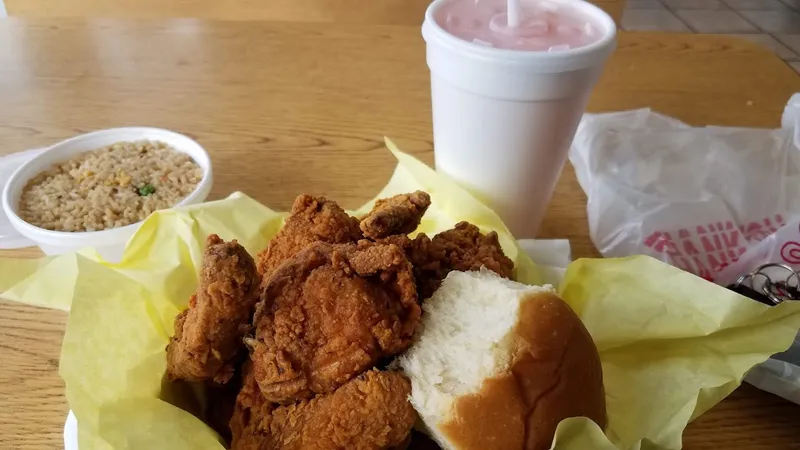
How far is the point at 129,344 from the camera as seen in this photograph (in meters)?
0.67

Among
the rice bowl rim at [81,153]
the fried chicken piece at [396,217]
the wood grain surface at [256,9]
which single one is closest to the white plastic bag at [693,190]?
the fried chicken piece at [396,217]

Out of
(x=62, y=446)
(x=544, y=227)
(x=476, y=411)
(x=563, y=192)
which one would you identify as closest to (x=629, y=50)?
(x=563, y=192)

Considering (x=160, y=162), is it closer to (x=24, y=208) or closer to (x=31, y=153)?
(x=24, y=208)

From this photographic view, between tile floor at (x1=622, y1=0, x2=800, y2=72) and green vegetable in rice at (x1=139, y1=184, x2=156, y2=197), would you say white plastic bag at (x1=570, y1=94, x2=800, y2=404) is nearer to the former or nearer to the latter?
green vegetable in rice at (x1=139, y1=184, x2=156, y2=197)

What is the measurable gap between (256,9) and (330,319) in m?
1.66

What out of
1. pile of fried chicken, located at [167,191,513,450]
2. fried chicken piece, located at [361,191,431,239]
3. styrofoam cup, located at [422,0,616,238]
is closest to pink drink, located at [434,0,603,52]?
styrofoam cup, located at [422,0,616,238]

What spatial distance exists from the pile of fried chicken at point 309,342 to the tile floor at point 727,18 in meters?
3.46

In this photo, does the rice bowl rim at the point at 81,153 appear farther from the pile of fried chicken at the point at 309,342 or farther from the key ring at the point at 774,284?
the key ring at the point at 774,284

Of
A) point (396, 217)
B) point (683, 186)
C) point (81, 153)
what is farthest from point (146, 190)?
point (683, 186)

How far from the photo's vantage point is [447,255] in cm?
70

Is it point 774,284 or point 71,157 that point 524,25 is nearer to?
point 774,284

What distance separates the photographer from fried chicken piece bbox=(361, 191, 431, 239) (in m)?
0.66

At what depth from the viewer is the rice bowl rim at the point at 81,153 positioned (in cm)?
87

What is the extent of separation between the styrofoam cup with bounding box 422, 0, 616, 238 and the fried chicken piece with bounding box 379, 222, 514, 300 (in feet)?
0.58
